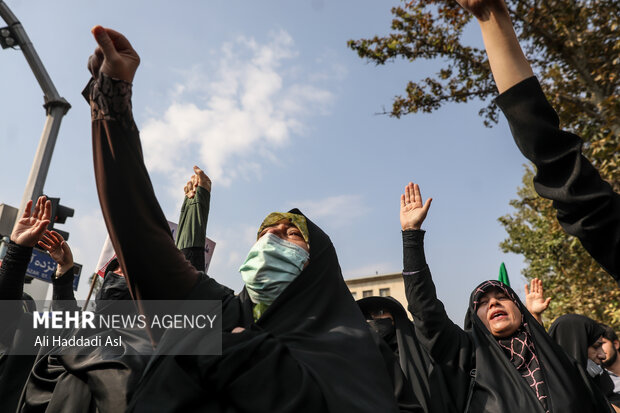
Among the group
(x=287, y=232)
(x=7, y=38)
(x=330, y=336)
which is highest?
(x=7, y=38)

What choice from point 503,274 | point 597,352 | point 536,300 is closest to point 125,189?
point 536,300

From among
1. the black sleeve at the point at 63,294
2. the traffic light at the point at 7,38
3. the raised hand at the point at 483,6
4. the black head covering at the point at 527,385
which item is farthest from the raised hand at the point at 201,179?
the traffic light at the point at 7,38

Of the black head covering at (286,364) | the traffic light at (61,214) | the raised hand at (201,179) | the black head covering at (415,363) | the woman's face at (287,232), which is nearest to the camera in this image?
the black head covering at (286,364)

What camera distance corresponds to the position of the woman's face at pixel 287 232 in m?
2.11

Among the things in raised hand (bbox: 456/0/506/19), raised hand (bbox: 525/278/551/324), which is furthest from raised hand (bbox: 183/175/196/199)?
raised hand (bbox: 525/278/551/324)

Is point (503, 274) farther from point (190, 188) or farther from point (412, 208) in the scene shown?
point (190, 188)

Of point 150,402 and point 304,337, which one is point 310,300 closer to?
point 304,337

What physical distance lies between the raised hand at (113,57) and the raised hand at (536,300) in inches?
143

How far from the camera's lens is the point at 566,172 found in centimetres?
105

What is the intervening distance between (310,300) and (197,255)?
1.22 meters

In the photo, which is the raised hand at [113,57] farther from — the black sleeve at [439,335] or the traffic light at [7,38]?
the traffic light at [7,38]

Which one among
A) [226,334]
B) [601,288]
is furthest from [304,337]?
[601,288]

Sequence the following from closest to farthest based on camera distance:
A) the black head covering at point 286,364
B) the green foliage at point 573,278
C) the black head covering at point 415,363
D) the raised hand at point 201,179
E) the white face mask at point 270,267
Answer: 1. the black head covering at point 286,364
2. the white face mask at point 270,267
3. the black head covering at point 415,363
4. the raised hand at point 201,179
5. the green foliage at point 573,278

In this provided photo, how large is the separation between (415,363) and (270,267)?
5.55 ft
